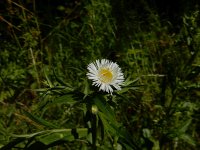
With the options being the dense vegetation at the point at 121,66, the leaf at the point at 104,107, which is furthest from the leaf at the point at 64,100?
the dense vegetation at the point at 121,66

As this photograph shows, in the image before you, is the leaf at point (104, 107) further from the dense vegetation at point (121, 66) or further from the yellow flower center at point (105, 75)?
the dense vegetation at point (121, 66)

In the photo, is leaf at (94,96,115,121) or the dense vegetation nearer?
leaf at (94,96,115,121)

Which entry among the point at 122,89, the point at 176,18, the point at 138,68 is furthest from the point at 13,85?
the point at 176,18

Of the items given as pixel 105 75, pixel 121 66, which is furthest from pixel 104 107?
pixel 121 66

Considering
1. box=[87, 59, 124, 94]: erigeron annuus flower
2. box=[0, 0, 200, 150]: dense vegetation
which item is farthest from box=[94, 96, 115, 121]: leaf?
box=[0, 0, 200, 150]: dense vegetation

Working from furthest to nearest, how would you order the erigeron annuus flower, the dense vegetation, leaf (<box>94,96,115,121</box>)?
the dense vegetation < the erigeron annuus flower < leaf (<box>94,96,115,121</box>)

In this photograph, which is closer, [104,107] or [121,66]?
[104,107]

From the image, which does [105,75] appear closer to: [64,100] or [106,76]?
[106,76]

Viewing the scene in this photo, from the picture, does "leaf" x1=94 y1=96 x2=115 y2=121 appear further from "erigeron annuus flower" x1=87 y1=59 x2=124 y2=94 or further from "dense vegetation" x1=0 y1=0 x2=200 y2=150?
"dense vegetation" x1=0 y1=0 x2=200 y2=150
